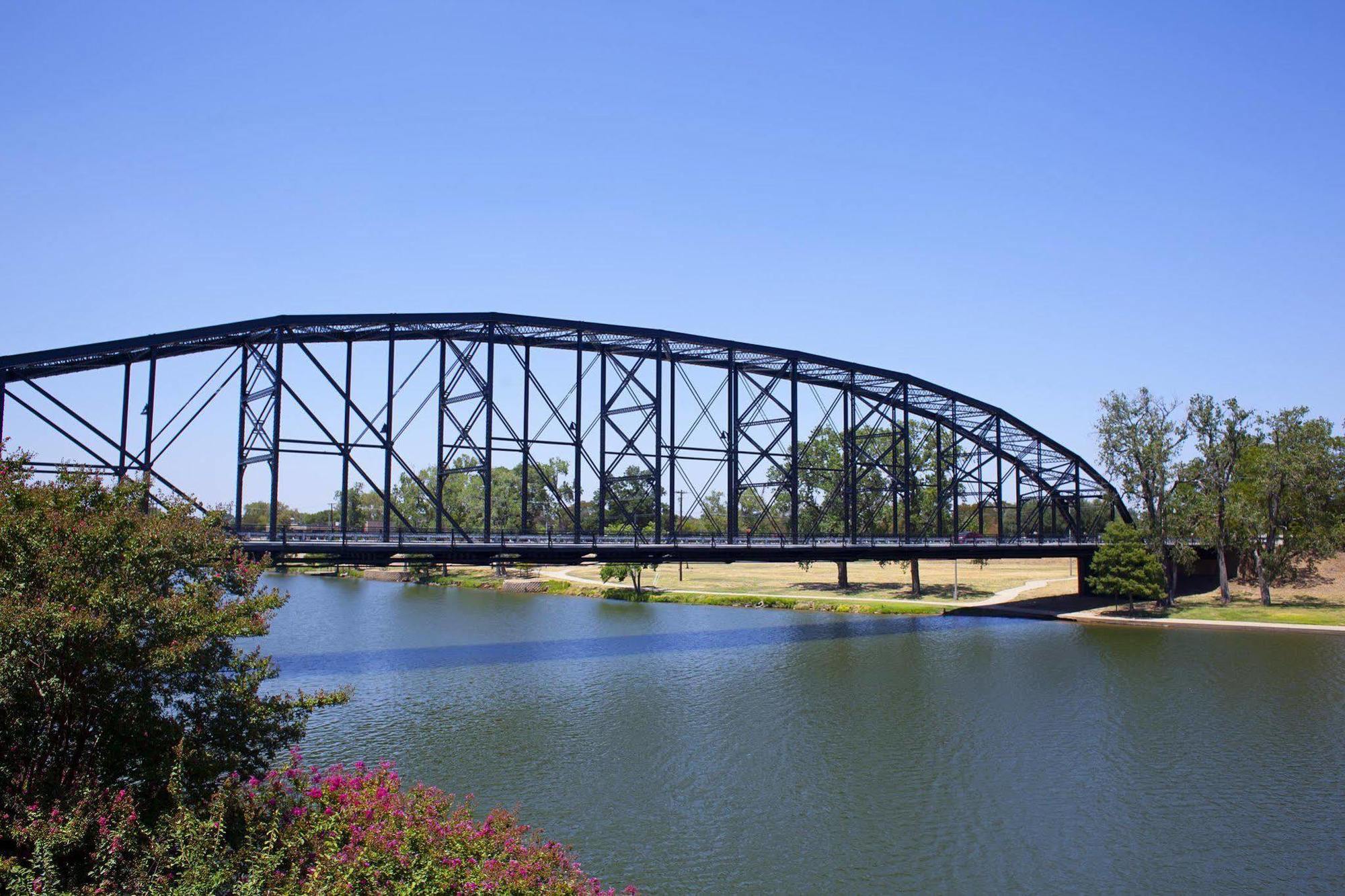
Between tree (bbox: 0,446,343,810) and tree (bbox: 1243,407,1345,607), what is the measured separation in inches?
2680

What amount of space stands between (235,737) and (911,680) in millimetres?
30448

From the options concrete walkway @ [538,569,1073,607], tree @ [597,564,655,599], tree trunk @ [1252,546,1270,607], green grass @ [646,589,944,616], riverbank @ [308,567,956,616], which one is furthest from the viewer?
tree @ [597,564,655,599]

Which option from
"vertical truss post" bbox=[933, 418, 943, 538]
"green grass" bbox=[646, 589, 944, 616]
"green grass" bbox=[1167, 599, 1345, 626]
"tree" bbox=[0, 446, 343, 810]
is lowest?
"green grass" bbox=[1167, 599, 1345, 626]

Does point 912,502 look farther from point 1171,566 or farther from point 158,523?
point 158,523

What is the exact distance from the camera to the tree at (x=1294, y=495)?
211ft

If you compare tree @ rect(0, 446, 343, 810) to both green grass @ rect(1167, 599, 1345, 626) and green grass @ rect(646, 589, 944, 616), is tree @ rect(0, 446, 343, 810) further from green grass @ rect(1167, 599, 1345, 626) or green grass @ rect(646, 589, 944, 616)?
green grass @ rect(1167, 599, 1345, 626)

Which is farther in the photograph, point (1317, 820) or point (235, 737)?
point (1317, 820)

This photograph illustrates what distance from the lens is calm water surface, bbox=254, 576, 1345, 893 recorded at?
1986 cm

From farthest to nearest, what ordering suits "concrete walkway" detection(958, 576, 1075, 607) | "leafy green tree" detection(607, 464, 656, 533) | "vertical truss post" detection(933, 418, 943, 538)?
"vertical truss post" detection(933, 418, 943, 538)
"concrete walkway" detection(958, 576, 1075, 607)
"leafy green tree" detection(607, 464, 656, 533)

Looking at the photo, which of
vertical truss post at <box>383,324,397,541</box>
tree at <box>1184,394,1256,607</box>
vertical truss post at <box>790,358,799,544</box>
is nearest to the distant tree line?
tree at <box>1184,394,1256,607</box>

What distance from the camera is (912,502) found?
83.7 m

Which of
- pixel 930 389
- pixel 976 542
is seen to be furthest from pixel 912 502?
pixel 930 389

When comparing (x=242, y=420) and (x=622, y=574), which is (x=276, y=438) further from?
(x=622, y=574)

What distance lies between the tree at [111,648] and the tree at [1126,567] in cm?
6263
